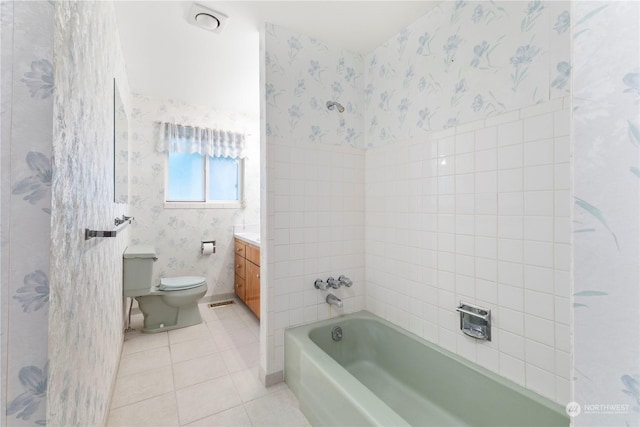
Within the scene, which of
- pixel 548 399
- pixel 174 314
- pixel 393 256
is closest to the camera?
pixel 548 399

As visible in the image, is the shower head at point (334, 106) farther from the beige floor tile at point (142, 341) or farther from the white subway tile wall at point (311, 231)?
the beige floor tile at point (142, 341)

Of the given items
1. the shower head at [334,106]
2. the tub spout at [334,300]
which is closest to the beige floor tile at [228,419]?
the tub spout at [334,300]

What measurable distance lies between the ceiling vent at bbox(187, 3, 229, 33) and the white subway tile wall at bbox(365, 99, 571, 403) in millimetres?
1490

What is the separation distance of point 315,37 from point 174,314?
109 inches

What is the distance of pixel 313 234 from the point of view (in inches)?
81.5

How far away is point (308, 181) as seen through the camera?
205cm

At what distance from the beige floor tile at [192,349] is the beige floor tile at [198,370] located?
6 centimetres

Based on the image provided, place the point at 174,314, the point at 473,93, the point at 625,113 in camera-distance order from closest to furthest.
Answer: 1. the point at 625,113
2. the point at 473,93
3. the point at 174,314

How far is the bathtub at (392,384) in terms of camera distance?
1.26m

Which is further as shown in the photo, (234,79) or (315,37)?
(234,79)

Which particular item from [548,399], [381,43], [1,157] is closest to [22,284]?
[1,157]

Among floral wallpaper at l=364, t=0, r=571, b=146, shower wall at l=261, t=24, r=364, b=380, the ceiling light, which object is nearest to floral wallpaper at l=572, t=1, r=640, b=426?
floral wallpaper at l=364, t=0, r=571, b=146

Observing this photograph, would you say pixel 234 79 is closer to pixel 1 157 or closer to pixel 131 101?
pixel 131 101

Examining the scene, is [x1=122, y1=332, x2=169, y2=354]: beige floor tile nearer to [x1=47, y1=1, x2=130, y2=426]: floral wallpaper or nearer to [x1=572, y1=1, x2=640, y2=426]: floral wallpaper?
[x1=47, y1=1, x2=130, y2=426]: floral wallpaper
